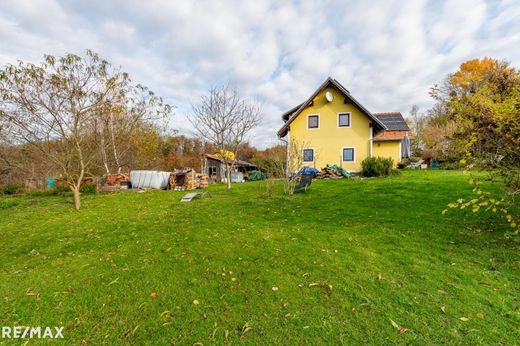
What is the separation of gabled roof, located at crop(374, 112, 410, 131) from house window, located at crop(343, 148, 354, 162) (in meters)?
5.07

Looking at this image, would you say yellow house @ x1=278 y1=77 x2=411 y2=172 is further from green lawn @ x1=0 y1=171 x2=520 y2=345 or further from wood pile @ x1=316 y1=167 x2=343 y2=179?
green lawn @ x1=0 y1=171 x2=520 y2=345

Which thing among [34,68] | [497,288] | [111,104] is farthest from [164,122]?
[497,288]

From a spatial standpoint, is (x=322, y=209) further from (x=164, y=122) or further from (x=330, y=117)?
(x=164, y=122)

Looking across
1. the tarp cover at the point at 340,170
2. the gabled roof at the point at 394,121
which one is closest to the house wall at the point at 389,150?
the gabled roof at the point at 394,121

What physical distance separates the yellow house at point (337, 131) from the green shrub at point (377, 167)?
7.94ft

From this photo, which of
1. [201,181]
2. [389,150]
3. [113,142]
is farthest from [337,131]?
[113,142]

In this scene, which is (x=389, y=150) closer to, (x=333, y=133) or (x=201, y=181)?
(x=333, y=133)

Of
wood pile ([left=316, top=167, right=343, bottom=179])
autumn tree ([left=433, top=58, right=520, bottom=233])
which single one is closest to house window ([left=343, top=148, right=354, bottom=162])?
wood pile ([left=316, top=167, right=343, bottom=179])

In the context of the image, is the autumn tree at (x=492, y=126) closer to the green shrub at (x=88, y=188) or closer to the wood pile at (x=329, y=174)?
the wood pile at (x=329, y=174)

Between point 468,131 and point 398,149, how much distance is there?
1752 cm

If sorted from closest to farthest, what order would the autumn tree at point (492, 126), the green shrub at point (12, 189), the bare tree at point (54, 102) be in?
1. the autumn tree at point (492, 126)
2. the bare tree at point (54, 102)
3. the green shrub at point (12, 189)

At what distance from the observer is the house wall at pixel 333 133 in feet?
58.4

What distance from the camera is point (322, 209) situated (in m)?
7.19

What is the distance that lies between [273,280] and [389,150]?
19.7 metres
